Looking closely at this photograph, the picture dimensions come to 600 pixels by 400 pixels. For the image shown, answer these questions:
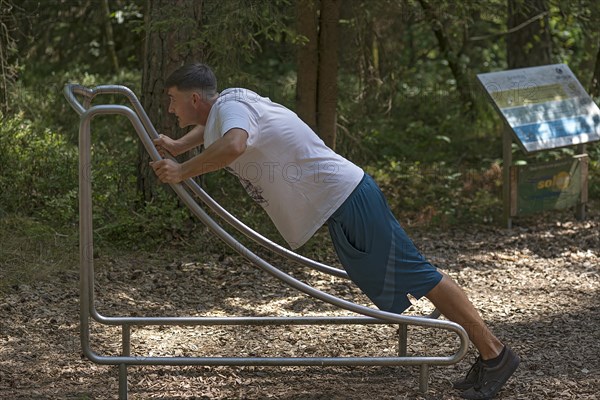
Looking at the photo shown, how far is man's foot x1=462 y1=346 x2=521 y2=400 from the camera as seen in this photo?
4000 mm

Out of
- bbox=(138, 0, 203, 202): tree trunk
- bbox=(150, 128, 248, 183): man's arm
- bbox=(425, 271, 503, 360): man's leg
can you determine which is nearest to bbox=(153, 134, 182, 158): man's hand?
bbox=(150, 128, 248, 183): man's arm

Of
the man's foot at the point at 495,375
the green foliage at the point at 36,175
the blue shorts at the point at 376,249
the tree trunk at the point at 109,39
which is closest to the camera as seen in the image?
the blue shorts at the point at 376,249

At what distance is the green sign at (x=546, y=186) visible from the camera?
299 inches

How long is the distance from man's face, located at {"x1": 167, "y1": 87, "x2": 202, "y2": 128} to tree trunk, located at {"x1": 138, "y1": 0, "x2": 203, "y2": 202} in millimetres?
2822

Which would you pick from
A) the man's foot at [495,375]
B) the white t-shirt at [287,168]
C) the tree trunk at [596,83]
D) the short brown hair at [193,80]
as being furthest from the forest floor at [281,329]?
the tree trunk at [596,83]

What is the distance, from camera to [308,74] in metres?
7.78

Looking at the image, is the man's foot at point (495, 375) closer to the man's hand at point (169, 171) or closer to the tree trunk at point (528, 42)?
the man's hand at point (169, 171)

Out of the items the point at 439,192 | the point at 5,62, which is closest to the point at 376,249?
the point at 439,192

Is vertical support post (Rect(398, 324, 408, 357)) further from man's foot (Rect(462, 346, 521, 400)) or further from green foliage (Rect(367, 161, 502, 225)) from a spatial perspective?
green foliage (Rect(367, 161, 502, 225))

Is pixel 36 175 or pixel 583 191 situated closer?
pixel 36 175

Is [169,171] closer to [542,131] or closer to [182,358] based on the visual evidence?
[182,358]

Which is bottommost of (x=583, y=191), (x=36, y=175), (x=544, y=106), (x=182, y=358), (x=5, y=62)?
(x=182, y=358)

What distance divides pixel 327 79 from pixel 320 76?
8 cm

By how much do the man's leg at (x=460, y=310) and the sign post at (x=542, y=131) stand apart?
3708 mm
